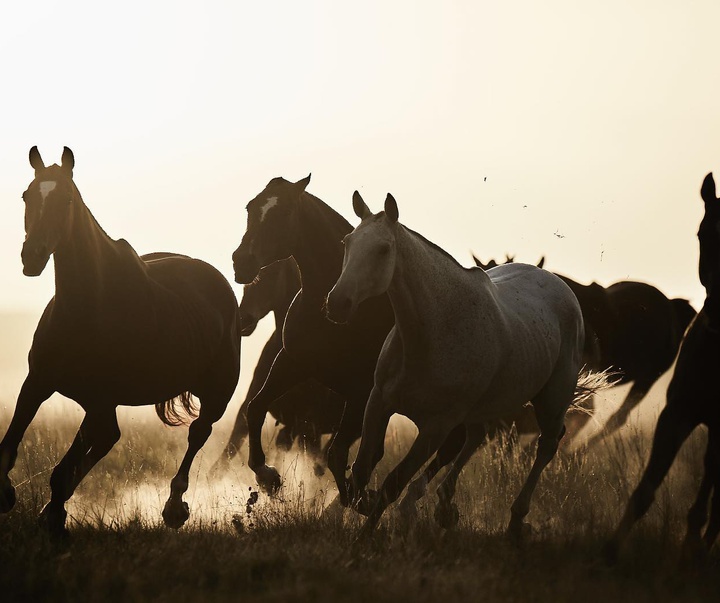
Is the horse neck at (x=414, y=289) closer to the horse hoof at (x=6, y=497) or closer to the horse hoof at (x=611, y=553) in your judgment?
the horse hoof at (x=611, y=553)

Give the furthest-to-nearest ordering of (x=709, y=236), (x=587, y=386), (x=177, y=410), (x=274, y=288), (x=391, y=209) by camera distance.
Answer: (x=274, y=288) < (x=587, y=386) < (x=177, y=410) < (x=391, y=209) < (x=709, y=236)

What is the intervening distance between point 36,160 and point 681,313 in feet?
25.9

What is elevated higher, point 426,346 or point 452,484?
point 426,346

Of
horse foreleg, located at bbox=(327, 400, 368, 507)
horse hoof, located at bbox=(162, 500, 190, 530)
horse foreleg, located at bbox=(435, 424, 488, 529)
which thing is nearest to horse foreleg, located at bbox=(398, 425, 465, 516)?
horse foreleg, located at bbox=(435, 424, 488, 529)

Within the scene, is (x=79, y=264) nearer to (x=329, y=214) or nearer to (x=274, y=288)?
(x=329, y=214)

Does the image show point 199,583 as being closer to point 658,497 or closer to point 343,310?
point 343,310

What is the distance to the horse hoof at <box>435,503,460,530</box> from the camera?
24.4 ft

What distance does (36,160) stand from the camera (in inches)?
282

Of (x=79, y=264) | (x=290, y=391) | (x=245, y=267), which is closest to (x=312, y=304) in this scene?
(x=245, y=267)

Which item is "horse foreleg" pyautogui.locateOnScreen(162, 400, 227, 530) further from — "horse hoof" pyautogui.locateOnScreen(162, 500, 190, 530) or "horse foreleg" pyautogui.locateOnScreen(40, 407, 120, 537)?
"horse foreleg" pyautogui.locateOnScreen(40, 407, 120, 537)

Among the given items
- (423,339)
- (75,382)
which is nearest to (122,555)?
(75,382)

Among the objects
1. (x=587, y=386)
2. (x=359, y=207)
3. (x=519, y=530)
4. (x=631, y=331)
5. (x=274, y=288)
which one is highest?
(x=359, y=207)

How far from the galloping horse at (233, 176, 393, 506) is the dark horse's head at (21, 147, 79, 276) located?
5.21 feet

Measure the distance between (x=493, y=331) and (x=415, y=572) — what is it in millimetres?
1923
